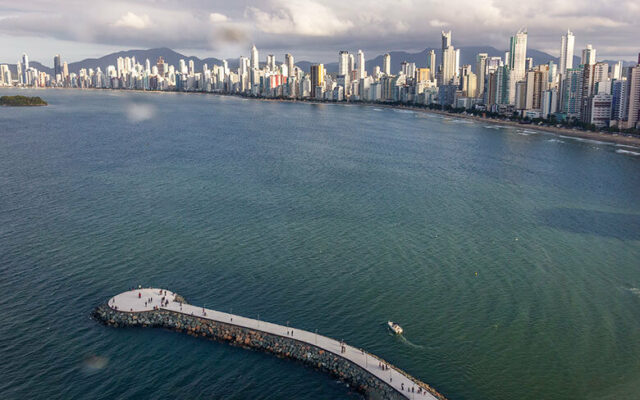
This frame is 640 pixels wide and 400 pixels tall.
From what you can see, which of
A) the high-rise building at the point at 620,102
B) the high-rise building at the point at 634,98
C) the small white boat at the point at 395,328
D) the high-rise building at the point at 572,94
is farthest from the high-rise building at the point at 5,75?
the small white boat at the point at 395,328

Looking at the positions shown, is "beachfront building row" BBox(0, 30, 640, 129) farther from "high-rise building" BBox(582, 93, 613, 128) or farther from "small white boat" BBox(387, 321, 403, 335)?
"small white boat" BBox(387, 321, 403, 335)

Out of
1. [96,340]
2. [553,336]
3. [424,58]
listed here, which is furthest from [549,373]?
[424,58]

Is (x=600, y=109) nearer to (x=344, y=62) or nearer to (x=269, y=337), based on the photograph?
(x=269, y=337)

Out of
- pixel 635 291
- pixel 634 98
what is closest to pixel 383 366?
pixel 635 291

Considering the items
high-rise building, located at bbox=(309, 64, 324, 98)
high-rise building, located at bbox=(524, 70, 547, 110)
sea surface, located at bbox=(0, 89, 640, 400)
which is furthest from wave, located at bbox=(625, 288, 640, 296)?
high-rise building, located at bbox=(309, 64, 324, 98)

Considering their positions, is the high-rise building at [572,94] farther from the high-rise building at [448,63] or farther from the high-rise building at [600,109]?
the high-rise building at [448,63]
